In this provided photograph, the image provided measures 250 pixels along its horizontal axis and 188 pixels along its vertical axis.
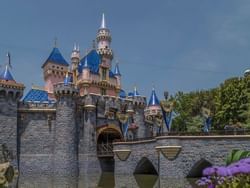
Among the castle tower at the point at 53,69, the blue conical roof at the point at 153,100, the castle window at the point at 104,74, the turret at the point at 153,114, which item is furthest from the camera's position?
the blue conical roof at the point at 153,100

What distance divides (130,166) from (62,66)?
15.2m

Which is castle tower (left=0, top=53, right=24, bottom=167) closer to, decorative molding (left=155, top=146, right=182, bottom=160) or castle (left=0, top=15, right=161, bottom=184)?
castle (left=0, top=15, right=161, bottom=184)

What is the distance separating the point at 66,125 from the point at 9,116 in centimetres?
434

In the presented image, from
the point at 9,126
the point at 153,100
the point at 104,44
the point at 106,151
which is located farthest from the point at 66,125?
the point at 104,44

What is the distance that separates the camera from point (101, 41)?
1626 inches

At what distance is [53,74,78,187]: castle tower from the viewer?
26.8 metres

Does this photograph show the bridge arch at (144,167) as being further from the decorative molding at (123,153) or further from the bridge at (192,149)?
the bridge at (192,149)

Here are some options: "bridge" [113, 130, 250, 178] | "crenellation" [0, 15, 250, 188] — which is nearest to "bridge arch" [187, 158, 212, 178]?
"bridge" [113, 130, 250, 178]

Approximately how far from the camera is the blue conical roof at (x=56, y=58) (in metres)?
37.3

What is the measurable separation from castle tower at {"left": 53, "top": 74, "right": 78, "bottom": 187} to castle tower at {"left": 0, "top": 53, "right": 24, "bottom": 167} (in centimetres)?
306

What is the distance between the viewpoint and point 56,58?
3753cm

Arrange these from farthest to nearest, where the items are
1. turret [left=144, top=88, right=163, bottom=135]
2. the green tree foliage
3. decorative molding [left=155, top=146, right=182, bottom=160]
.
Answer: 1. turret [left=144, top=88, right=163, bottom=135]
2. the green tree foliage
3. decorative molding [left=155, top=146, right=182, bottom=160]

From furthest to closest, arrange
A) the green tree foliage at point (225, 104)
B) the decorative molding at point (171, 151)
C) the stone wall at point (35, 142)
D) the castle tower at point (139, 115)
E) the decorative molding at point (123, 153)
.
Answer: the castle tower at point (139, 115) → the green tree foliage at point (225, 104) → the decorative molding at point (123, 153) → the stone wall at point (35, 142) → the decorative molding at point (171, 151)

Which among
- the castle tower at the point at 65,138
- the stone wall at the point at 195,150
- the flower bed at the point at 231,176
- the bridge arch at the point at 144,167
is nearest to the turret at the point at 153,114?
the bridge arch at the point at 144,167
